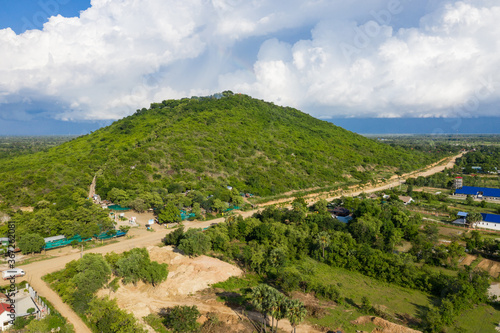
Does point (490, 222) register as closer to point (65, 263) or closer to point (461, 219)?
point (461, 219)

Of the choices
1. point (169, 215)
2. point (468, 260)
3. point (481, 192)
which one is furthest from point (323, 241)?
point (481, 192)

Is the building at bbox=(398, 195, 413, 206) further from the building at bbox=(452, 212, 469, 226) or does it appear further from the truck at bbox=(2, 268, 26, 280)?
the truck at bbox=(2, 268, 26, 280)

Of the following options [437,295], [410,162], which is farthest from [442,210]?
[410,162]

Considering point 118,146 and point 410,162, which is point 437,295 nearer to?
point 118,146

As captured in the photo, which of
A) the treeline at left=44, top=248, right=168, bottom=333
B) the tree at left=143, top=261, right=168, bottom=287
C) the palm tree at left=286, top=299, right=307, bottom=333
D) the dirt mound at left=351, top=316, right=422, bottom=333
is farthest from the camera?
the tree at left=143, top=261, right=168, bottom=287

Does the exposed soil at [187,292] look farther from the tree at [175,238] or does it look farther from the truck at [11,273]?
the truck at [11,273]

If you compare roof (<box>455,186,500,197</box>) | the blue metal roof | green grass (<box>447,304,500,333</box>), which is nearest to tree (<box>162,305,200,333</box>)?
green grass (<box>447,304,500,333</box>)
